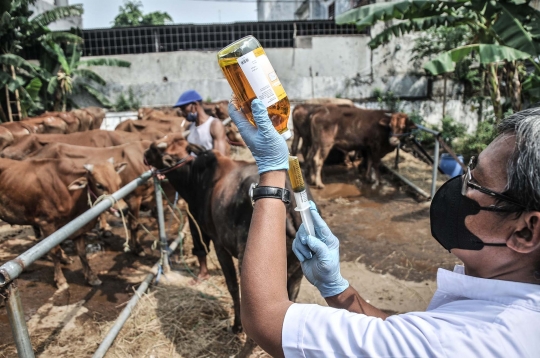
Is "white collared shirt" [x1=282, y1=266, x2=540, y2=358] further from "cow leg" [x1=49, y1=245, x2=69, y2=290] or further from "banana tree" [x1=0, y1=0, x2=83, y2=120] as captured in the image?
"banana tree" [x1=0, y1=0, x2=83, y2=120]

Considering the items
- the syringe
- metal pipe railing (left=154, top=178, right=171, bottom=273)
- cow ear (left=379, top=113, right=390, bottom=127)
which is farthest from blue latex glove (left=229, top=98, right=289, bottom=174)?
cow ear (left=379, top=113, right=390, bottom=127)

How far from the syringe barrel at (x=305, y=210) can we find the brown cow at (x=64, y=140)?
7982 mm

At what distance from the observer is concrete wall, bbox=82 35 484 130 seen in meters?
19.0

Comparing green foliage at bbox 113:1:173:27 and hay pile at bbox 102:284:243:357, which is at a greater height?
green foliage at bbox 113:1:173:27

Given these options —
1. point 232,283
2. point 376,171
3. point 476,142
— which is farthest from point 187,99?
point 476,142

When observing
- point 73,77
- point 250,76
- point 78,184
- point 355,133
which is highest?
point 73,77

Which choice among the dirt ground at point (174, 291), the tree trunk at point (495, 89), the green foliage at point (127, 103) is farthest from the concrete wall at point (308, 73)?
the dirt ground at point (174, 291)

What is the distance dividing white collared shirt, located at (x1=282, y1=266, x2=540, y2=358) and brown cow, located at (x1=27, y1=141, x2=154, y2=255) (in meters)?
5.58

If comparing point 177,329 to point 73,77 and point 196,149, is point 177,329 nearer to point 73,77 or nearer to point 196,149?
point 196,149

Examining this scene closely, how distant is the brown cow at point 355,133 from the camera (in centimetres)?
1004

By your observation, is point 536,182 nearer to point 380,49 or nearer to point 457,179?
point 457,179

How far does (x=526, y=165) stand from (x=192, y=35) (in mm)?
22191

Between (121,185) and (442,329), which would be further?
(121,185)

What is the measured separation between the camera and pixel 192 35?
2141cm
